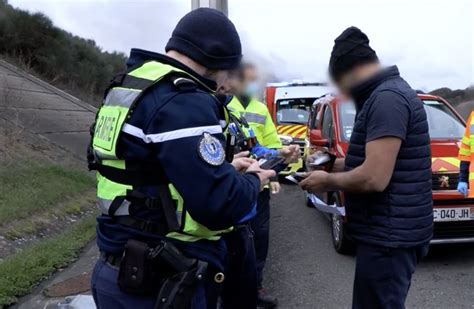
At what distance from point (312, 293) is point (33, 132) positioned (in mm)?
8900

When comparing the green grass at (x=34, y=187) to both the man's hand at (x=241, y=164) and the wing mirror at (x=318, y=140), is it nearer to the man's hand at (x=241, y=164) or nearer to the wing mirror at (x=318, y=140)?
the wing mirror at (x=318, y=140)

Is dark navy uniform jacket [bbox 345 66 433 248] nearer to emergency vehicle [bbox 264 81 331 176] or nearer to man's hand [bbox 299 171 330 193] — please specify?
man's hand [bbox 299 171 330 193]

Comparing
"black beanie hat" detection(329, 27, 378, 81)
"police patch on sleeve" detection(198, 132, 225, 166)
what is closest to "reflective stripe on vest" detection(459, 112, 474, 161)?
"black beanie hat" detection(329, 27, 378, 81)

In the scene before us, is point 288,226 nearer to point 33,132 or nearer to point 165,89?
point 165,89

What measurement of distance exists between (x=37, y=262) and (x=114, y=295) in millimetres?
3596

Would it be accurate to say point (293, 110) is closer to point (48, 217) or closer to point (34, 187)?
point (34, 187)

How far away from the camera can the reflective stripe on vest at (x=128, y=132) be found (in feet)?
5.91

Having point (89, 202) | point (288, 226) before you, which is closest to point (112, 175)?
point (288, 226)

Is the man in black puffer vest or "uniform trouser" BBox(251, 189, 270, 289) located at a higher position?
the man in black puffer vest

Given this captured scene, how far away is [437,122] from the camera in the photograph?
6664 mm

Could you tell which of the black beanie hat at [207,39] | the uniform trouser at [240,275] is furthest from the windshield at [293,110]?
the black beanie hat at [207,39]

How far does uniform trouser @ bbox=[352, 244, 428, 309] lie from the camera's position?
2463 mm

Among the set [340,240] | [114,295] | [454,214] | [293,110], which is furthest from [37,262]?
[293,110]

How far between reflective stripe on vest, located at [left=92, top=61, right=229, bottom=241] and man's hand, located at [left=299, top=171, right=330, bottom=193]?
788 millimetres
